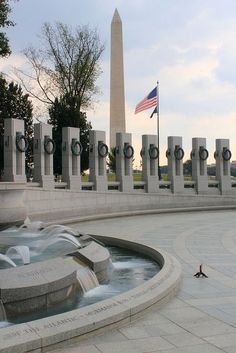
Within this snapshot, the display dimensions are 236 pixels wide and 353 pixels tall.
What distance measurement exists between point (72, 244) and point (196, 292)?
3115mm

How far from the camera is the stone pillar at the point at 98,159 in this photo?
920 inches

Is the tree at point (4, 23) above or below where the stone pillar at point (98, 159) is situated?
above

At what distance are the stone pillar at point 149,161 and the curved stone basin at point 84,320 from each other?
58.0 ft

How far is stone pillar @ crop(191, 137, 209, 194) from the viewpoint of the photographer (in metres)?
27.5

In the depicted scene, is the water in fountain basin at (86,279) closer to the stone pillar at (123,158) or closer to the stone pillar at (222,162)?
the stone pillar at (123,158)

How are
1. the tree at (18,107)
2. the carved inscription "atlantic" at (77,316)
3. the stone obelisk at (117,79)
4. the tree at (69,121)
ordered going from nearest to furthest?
the carved inscription "atlantic" at (77,316)
the tree at (18,107)
the tree at (69,121)
the stone obelisk at (117,79)

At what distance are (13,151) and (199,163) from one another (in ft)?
39.9

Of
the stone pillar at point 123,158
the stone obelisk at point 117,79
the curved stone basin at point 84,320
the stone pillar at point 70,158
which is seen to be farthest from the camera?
the stone obelisk at point 117,79

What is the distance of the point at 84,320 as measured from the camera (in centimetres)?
566

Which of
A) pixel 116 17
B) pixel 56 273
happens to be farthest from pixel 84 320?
pixel 116 17

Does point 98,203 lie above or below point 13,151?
below

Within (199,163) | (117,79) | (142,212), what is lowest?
Answer: (142,212)

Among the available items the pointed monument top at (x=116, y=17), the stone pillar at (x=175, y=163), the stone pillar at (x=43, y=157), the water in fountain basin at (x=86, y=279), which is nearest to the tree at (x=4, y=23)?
the stone pillar at (x=43, y=157)

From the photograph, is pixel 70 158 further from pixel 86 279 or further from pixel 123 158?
pixel 86 279
